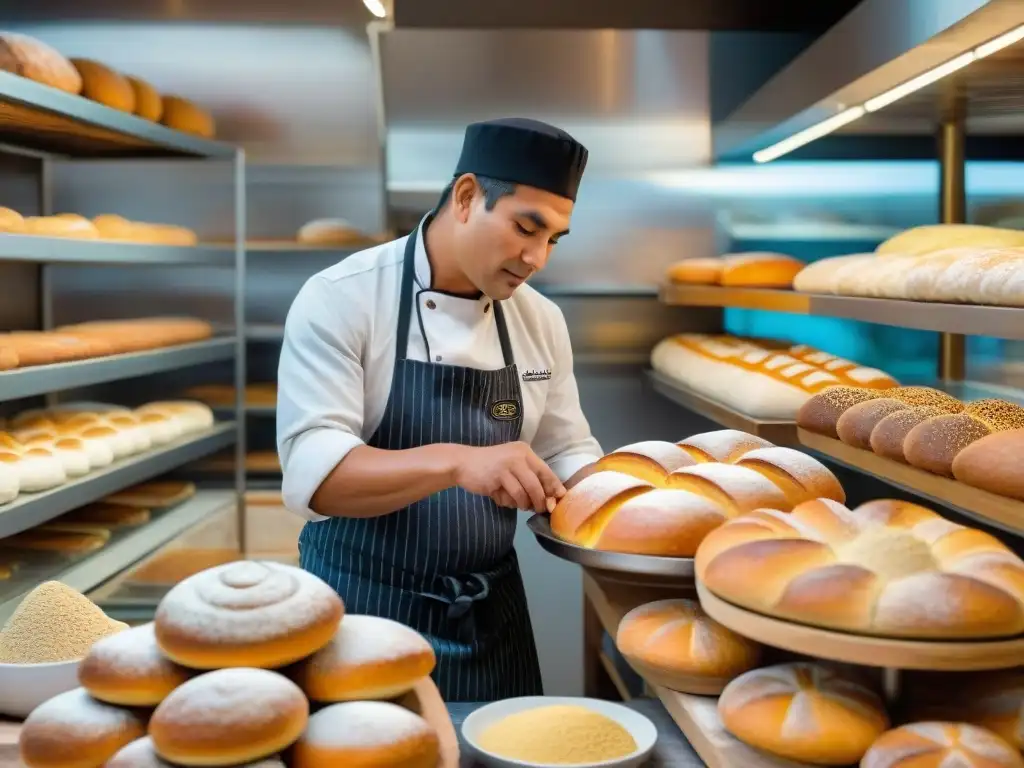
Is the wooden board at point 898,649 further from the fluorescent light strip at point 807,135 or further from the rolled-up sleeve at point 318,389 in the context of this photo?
the fluorescent light strip at point 807,135

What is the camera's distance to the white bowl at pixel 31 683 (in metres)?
1.22

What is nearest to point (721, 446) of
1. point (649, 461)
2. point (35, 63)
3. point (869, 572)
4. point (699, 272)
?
point (649, 461)

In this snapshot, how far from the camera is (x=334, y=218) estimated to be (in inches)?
175

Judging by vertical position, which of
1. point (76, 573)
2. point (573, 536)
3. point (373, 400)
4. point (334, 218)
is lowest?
point (76, 573)

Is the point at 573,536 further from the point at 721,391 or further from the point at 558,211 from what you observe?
the point at 721,391

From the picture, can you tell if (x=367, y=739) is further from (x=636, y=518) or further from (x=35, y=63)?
(x=35, y=63)

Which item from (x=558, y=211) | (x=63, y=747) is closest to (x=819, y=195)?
(x=558, y=211)

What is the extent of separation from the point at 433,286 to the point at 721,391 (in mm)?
1324

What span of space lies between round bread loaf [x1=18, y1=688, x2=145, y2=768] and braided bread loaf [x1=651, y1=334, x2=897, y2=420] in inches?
73.7

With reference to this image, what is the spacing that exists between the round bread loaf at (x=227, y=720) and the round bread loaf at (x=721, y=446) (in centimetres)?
84

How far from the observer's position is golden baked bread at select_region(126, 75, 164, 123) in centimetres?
386

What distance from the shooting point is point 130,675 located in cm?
98

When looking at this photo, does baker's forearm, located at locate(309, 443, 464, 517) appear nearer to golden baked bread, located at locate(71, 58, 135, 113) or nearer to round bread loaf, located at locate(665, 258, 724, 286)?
round bread loaf, located at locate(665, 258, 724, 286)

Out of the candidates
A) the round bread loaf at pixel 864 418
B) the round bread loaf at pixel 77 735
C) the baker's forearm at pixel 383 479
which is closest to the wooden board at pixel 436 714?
the round bread loaf at pixel 77 735
